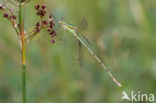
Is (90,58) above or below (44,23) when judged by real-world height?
above

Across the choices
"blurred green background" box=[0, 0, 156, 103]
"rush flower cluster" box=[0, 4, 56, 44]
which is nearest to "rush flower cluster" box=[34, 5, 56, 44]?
"rush flower cluster" box=[0, 4, 56, 44]

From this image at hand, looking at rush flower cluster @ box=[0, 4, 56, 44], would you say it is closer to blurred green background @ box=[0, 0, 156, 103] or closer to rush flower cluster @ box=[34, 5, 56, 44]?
Result: rush flower cluster @ box=[34, 5, 56, 44]

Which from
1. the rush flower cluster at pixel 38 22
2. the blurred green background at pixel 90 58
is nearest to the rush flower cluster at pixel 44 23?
the rush flower cluster at pixel 38 22

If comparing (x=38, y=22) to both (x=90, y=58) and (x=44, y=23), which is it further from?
(x=90, y=58)

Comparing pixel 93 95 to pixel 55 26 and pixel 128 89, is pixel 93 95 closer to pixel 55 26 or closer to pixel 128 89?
pixel 128 89

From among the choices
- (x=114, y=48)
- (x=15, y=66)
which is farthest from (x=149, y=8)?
(x=15, y=66)

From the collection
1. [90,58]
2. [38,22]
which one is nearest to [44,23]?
[38,22]

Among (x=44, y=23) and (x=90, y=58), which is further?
(x=90, y=58)

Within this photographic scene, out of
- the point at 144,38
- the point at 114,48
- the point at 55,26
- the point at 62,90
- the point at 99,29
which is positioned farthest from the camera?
the point at 99,29
